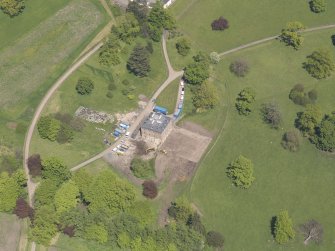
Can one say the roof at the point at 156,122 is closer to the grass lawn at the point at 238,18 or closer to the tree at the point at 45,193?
the tree at the point at 45,193

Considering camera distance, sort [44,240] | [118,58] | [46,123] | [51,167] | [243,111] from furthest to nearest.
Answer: [118,58] → [243,111] → [46,123] → [51,167] → [44,240]

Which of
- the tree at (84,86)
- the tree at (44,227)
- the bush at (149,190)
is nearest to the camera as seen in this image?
the tree at (44,227)

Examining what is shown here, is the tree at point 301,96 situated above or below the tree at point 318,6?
below

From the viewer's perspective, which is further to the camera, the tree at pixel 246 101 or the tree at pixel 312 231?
the tree at pixel 246 101

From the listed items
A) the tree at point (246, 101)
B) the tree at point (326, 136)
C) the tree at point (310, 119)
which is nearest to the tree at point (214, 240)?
the tree at point (326, 136)

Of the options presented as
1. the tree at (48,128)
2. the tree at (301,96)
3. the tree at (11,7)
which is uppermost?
the tree at (11,7)

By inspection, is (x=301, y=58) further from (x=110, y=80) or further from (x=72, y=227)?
(x=72, y=227)

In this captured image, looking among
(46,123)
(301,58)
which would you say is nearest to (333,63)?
(301,58)

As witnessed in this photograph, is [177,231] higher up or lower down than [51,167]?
lower down
